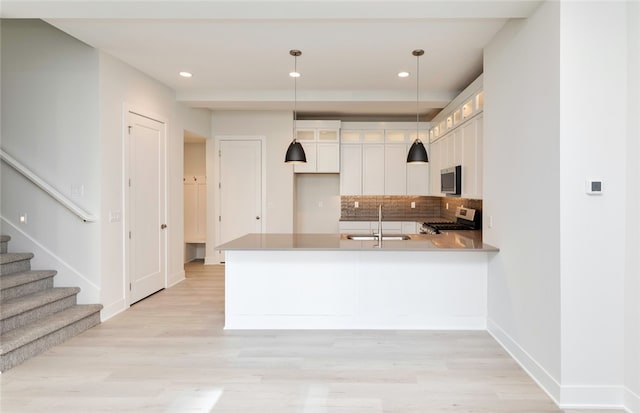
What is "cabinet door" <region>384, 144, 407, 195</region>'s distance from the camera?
6500 millimetres

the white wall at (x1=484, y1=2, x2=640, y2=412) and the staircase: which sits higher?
the white wall at (x1=484, y1=2, x2=640, y2=412)

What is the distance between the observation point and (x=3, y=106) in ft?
12.6

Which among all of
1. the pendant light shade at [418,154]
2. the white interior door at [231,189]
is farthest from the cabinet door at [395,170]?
the pendant light shade at [418,154]

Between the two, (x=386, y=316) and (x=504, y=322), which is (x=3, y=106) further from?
(x=504, y=322)

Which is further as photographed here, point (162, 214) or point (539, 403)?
point (162, 214)

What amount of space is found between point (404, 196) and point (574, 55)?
4.67 metres

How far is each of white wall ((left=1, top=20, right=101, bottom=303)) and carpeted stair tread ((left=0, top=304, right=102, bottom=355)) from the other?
20 cm

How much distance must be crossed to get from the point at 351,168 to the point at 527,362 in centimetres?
436

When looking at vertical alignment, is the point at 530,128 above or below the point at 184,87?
below

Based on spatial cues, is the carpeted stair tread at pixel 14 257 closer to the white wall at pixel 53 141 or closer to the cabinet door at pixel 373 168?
the white wall at pixel 53 141

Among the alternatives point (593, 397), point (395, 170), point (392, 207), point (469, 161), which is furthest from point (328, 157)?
point (593, 397)

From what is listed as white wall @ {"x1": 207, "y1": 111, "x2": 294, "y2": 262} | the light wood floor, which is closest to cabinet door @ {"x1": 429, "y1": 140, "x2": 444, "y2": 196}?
white wall @ {"x1": 207, "y1": 111, "x2": 294, "y2": 262}

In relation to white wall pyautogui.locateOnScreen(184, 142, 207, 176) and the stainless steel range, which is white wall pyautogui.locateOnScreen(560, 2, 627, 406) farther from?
white wall pyautogui.locateOnScreen(184, 142, 207, 176)

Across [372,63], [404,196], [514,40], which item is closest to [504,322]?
[514,40]
